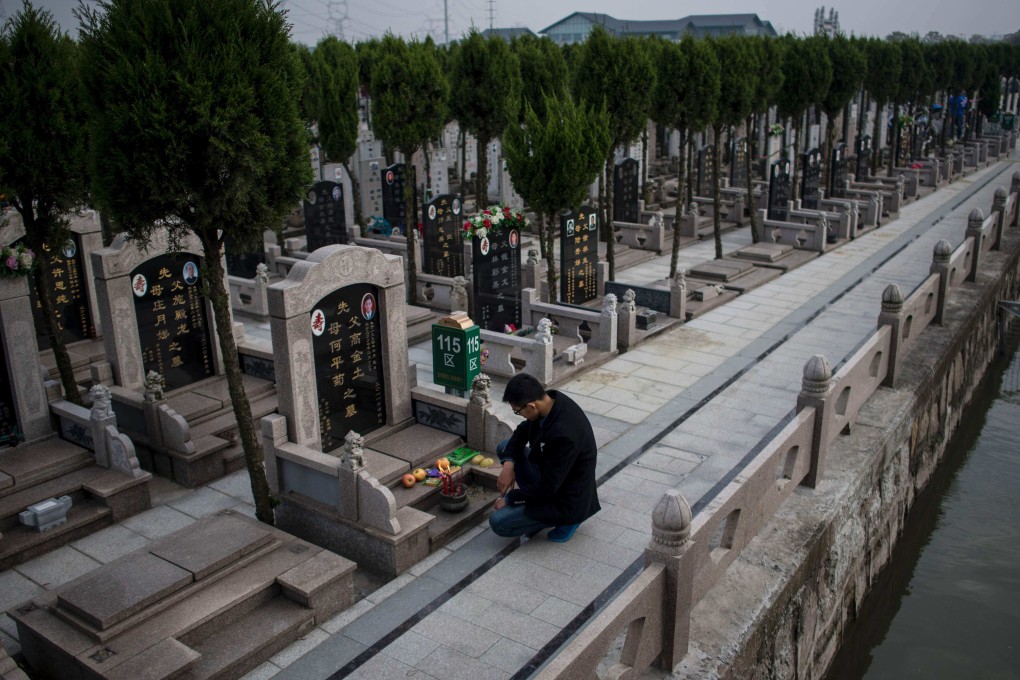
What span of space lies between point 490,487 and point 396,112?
10988mm

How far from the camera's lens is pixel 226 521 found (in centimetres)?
852

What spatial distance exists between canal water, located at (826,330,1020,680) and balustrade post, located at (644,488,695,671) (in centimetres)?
428

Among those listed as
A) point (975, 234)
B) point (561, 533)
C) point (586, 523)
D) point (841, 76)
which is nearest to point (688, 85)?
point (975, 234)

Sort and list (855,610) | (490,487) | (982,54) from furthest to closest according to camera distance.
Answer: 1. (982,54)
2. (855,610)
3. (490,487)

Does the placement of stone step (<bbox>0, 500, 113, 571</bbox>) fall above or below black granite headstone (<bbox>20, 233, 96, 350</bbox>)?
below

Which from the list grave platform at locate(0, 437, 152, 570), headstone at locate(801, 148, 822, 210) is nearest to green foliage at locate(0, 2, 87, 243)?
grave platform at locate(0, 437, 152, 570)

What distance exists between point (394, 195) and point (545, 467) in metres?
17.2

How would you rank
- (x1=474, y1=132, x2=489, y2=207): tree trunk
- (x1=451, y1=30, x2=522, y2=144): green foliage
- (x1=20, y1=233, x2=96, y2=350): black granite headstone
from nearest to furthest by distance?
1. (x1=20, y1=233, x2=96, y2=350): black granite headstone
2. (x1=451, y1=30, x2=522, y2=144): green foliage
3. (x1=474, y1=132, x2=489, y2=207): tree trunk

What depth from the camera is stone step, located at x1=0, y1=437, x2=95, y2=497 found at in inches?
383

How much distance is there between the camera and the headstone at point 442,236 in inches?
781

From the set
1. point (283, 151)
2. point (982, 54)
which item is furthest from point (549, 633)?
point (982, 54)

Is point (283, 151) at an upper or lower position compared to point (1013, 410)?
upper

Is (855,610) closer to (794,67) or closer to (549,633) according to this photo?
(549,633)

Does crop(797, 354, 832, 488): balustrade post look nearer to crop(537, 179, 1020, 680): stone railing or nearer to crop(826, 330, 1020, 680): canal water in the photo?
crop(537, 179, 1020, 680): stone railing
